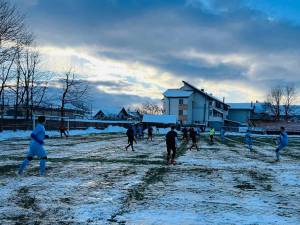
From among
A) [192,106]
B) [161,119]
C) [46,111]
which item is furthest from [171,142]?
[192,106]

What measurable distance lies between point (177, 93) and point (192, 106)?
4913 mm

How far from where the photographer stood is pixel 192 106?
101m

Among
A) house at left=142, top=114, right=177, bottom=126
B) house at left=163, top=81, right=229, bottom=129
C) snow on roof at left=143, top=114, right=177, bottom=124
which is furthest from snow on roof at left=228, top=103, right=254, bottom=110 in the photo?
house at left=142, top=114, right=177, bottom=126

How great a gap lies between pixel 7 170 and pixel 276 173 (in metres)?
10.1

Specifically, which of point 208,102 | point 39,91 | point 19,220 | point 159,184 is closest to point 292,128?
point 208,102

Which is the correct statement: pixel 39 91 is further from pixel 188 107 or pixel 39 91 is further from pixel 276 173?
pixel 276 173

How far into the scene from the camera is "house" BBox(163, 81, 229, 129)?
324 ft

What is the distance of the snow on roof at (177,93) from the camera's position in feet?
322

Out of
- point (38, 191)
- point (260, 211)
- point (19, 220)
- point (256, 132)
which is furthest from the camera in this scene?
point (256, 132)

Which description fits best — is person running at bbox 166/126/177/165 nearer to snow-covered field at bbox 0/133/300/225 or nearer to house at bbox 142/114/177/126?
snow-covered field at bbox 0/133/300/225

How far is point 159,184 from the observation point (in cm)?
1274

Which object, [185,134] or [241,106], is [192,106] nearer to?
[241,106]

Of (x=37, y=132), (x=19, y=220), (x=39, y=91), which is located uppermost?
(x=39, y=91)

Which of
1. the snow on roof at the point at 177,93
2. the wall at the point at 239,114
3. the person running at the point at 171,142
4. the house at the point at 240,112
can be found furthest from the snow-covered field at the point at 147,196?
the wall at the point at 239,114
